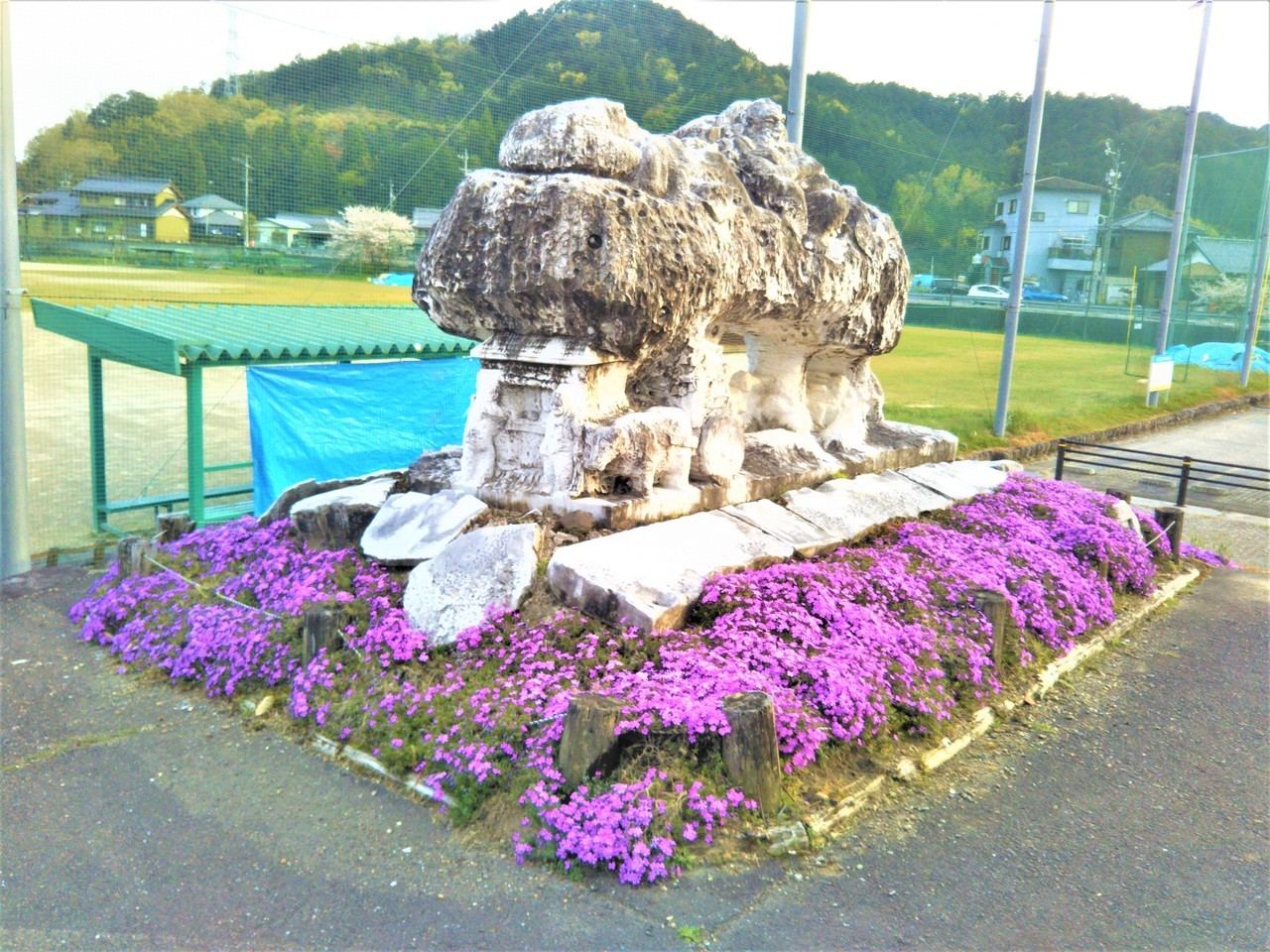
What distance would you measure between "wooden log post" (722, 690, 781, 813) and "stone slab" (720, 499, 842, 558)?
193cm

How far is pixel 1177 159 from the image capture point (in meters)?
16.6

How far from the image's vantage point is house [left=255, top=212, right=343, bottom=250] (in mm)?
7738

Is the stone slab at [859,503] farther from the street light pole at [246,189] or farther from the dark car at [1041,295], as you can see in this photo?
the dark car at [1041,295]

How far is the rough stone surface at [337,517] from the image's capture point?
546 centimetres

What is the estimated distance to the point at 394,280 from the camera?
9.00 metres

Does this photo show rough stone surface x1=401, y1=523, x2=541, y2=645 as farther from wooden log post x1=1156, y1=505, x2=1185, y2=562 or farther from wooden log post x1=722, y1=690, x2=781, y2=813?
wooden log post x1=1156, y1=505, x2=1185, y2=562

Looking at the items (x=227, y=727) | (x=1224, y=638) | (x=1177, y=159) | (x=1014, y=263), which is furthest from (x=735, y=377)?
(x=1177, y=159)

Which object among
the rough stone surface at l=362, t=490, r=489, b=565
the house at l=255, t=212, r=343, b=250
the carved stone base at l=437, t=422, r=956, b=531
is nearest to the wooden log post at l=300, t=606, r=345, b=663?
the rough stone surface at l=362, t=490, r=489, b=565

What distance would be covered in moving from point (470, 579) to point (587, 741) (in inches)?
53.3

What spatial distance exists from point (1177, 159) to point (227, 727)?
699 inches

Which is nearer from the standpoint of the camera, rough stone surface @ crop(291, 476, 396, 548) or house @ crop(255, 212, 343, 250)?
rough stone surface @ crop(291, 476, 396, 548)

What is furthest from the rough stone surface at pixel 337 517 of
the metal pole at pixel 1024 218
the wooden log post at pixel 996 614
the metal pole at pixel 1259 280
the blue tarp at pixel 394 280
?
the metal pole at pixel 1259 280

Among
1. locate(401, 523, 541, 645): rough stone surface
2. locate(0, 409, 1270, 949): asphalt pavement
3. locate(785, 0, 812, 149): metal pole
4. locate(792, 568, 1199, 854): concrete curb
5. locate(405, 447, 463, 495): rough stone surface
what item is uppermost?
locate(785, 0, 812, 149): metal pole

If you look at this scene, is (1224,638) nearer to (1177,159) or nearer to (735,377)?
(735,377)
